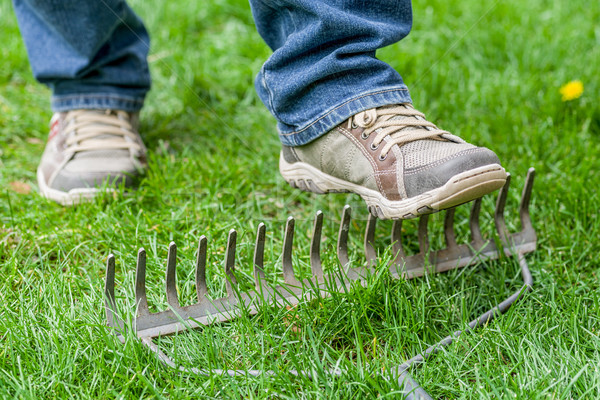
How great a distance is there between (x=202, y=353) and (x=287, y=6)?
900 millimetres

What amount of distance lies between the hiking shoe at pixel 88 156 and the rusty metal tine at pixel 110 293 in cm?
58

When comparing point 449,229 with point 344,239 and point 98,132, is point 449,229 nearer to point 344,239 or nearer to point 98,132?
point 344,239

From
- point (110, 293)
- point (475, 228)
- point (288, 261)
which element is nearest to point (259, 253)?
point (288, 261)

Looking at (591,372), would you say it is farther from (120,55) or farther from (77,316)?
(120,55)

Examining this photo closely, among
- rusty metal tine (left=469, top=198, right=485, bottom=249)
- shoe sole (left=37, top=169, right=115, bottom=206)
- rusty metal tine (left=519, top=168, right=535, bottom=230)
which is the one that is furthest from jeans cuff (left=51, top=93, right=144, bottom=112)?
rusty metal tine (left=519, top=168, right=535, bottom=230)

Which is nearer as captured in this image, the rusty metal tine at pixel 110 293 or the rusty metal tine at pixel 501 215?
the rusty metal tine at pixel 110 293

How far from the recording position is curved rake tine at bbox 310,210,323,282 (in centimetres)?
154

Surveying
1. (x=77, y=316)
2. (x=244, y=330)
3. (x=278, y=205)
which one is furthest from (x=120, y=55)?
(x=244, y=330)

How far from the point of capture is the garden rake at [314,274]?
1374 mm

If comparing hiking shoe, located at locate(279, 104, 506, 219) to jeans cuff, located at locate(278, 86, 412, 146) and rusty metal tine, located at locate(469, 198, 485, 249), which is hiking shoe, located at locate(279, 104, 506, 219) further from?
rusty metal tine, located at locate(469, 198, 485, 249)

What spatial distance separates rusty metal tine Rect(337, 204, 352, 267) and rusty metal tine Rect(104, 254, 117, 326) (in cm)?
60

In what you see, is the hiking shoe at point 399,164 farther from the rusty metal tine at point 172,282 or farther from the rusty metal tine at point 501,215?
the rusty metal tine at point 172,282

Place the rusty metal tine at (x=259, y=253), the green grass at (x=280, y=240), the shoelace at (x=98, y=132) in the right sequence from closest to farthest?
the green grass at (x=280, y=240)
the rusty metal tine at (x=259, y=253)
the shoelace at (x=98, y=132)

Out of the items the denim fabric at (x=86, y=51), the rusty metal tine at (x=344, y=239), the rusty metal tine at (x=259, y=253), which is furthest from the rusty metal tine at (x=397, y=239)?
the denim fabric at (x=86, y=51)
